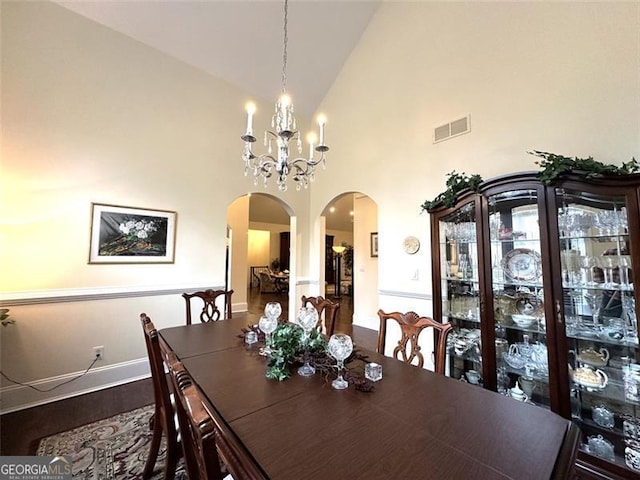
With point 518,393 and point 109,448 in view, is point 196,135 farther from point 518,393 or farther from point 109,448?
point 518,393

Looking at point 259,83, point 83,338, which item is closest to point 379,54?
point 259,83

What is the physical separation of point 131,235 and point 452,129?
12.3 ft

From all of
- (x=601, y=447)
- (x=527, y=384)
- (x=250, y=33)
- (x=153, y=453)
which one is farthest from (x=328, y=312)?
(x=250, y=33)

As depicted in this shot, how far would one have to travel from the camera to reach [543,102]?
233cm

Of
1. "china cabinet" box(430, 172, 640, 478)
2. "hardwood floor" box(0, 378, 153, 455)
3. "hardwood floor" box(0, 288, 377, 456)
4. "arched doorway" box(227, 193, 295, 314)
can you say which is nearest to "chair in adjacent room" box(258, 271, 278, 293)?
"arched doorway" box(227, 193, 295, 314)

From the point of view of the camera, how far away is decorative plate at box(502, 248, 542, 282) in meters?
2.08

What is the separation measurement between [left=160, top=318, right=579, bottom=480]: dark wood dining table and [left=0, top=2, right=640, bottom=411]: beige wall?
2.02 meters

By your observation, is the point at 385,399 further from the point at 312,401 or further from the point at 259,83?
the point at 259,83

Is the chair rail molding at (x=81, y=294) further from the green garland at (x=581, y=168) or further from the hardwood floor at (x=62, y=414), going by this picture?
the green garland at (x=581, y=168)

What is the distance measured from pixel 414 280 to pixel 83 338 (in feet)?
11.9

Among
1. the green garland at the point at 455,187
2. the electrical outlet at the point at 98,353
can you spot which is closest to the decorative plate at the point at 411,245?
the green garland at the point at 455,187

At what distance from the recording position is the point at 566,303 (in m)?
1.90

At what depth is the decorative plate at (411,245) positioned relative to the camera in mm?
3152

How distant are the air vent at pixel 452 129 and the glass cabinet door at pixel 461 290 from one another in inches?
37.3
